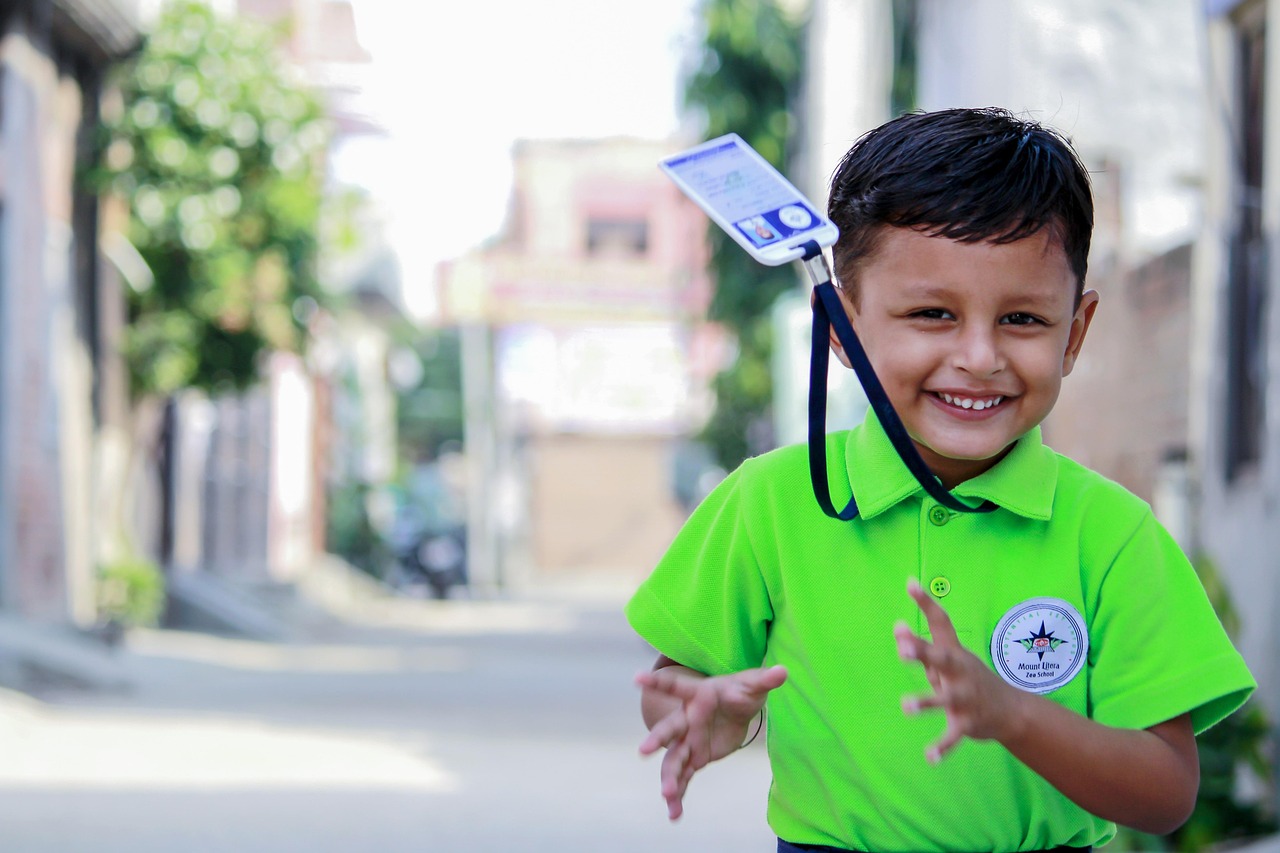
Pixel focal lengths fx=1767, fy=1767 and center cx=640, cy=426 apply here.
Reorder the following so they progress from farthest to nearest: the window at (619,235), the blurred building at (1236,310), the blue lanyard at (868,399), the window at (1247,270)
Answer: the window at (619,235)
the window at (1247,270)
the blurred building at (1236,310)
the blue lanyard at (868,399)

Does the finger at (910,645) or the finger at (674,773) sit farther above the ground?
the finger at (910,645)

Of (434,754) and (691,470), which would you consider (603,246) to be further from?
(434,754)

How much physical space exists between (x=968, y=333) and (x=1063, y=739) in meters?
0.41

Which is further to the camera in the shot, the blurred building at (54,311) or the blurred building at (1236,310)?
the blurred building at (54,311)

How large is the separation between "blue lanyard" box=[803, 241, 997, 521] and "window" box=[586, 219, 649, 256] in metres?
39.8

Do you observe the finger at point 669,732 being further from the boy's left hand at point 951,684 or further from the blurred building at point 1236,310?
the blurred building at point 1236,310

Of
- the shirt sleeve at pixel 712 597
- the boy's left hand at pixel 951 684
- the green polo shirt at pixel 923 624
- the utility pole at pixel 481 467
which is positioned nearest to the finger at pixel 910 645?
the boy's left hand at pixel 951 684

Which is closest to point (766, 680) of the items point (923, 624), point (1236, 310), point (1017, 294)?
point (923, 624)

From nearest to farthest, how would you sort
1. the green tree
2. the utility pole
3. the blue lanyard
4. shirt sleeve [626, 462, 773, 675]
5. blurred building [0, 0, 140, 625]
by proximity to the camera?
the blue lanyard, shirt sleeve [626, 462, 773, 675], blurred building [0, 0, 140, 625], the green tree, the utility pole

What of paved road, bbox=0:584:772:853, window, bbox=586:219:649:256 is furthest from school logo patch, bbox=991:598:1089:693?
window, bbox=586:219:649:256

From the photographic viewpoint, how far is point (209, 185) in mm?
13406

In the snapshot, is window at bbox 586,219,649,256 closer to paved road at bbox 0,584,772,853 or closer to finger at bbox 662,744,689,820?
paved road at bbox 0,584,772,853

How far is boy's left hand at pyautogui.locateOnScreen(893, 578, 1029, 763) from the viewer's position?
5.07 feet

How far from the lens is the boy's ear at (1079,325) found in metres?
1.93
